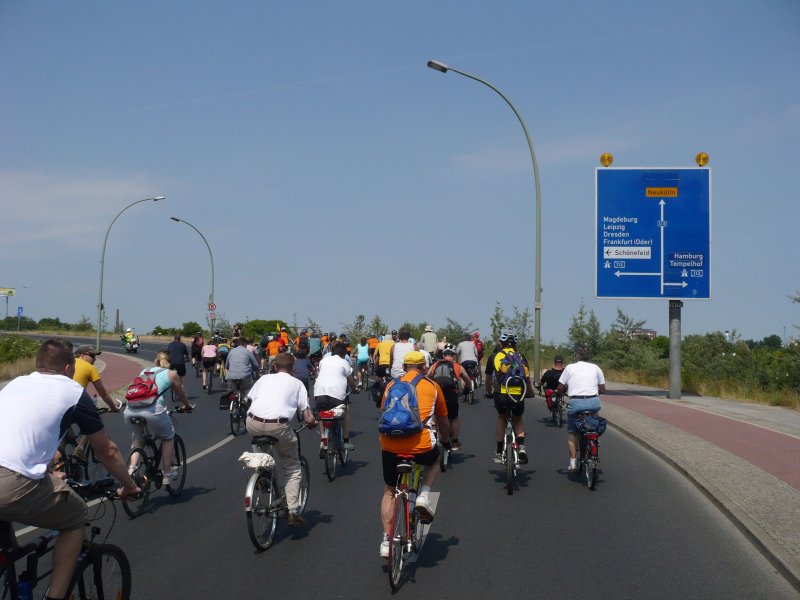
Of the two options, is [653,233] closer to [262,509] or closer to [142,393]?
[142,393]

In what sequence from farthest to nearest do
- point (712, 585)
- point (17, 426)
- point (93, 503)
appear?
point (93, 503) < point (712, 585) < point (17, 426)

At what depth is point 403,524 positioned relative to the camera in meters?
6.60

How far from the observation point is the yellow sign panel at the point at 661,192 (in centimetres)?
2470

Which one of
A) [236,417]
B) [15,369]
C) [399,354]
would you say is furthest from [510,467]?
[15,369]

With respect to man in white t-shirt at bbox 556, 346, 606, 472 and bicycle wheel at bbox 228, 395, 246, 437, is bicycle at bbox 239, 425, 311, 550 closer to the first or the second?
man in white t-shirt at bbox 556, 346, 606, 472

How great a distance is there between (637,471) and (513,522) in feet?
12.8

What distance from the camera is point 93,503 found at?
30.9 ft

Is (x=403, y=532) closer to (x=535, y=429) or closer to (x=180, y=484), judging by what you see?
(x=180, y=484)

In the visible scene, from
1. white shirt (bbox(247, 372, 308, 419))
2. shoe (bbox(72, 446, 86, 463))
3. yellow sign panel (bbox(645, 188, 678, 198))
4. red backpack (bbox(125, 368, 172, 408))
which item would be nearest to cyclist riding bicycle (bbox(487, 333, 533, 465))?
white shirt (bbox(247, 372, 308, 419))

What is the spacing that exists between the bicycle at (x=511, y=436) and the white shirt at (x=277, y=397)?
9.33 feet

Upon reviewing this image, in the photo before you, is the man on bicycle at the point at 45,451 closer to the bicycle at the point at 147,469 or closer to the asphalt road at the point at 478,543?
the asphalt road at the point at 478,543

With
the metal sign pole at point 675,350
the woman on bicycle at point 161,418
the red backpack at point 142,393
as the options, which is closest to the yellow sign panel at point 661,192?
the metal sign pole at point 675,350

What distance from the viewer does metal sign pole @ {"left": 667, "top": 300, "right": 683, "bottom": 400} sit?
24.7m

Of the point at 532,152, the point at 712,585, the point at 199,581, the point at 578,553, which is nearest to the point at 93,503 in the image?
the point at 199,581
